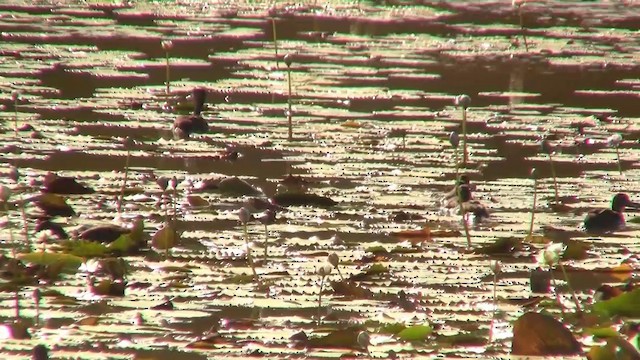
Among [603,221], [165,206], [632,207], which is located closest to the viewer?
[165,206]

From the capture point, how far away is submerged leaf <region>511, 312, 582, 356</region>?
8.09 ft

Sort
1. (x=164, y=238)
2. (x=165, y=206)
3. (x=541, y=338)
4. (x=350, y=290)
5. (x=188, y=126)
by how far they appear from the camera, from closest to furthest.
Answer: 1. (x=541, y=338)
2. (x=350, y=290)
3. (x=164, y=238)
4. (x=165, y=206)
5. (x=188, y=126)

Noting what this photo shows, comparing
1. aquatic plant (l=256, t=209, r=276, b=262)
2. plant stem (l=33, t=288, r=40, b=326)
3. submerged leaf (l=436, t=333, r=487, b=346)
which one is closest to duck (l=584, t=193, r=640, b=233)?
aquatic plant (l=256, t=209, r=276, b=262)

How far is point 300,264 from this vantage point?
311 cm

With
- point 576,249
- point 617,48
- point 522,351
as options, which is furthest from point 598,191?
point 617,48

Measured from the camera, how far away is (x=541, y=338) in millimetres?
2465

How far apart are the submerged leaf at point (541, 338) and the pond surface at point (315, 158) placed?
0.06m

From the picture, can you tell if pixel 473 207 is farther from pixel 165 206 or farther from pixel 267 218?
pixel 165 206

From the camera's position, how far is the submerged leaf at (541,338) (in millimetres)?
2467

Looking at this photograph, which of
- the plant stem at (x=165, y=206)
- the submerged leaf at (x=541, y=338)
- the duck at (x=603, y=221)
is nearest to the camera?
the submerged leaf at (x=541, y=338)

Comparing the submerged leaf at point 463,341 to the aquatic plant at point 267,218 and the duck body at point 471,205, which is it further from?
the duck body at point 471,205

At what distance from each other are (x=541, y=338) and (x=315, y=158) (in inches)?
82.5

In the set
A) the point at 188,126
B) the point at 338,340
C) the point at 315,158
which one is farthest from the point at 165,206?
the point at 188,126

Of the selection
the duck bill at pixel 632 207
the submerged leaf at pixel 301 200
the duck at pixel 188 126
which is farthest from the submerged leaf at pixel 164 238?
the duck at pixel 188 126
